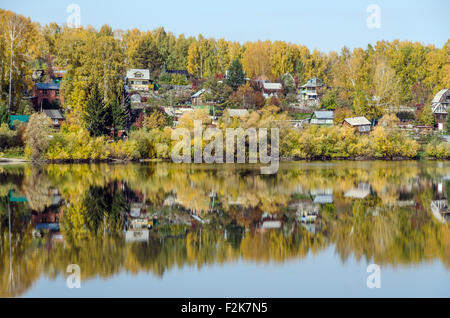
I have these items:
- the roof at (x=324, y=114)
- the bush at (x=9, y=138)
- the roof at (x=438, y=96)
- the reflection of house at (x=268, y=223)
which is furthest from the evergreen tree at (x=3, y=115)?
the roof at (x=438, y=96)

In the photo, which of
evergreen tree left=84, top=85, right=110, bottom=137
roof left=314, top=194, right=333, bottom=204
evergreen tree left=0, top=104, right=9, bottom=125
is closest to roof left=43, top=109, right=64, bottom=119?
evergreen tree left=0, top=104, right=9, bottom=125

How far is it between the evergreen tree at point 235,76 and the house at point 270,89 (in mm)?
4068

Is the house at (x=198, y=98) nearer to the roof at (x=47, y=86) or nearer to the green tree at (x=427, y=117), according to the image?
the roof at (x=47, y=86)

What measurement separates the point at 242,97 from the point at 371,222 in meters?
40.1

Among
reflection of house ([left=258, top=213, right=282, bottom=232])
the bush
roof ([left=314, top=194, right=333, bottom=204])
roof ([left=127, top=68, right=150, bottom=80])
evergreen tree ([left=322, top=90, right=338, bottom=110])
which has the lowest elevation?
roof ([left=314, top=194, right=333, bottom=204])

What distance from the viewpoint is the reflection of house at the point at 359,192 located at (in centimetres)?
1878

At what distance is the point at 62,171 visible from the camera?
28.0 meters

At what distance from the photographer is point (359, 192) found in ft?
65.2

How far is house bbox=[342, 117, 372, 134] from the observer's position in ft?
154

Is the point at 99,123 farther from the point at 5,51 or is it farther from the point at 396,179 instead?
the point at 396,179

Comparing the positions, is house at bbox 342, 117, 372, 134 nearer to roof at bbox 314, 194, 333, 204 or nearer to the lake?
the lake

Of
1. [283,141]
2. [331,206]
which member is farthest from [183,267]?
[283,141]

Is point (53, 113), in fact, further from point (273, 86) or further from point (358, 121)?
point (273, 86)

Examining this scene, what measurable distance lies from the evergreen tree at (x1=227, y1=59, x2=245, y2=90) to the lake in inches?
1420
